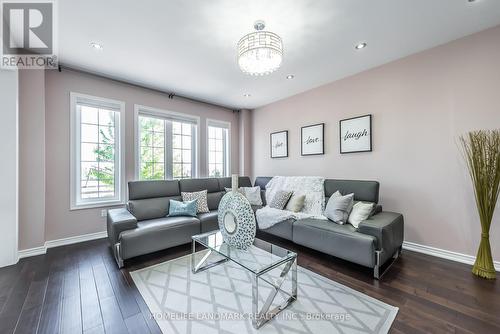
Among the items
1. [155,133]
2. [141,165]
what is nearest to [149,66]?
[155,133]

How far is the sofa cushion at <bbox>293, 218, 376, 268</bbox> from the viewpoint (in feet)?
7.00

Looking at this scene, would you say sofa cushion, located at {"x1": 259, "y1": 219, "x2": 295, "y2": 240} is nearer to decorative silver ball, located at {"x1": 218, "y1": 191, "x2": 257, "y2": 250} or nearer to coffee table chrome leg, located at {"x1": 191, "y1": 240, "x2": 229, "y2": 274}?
coffee table chrome leg, located at {"x1": 191, "y1": 240, "x2": 229, "y2": 274}

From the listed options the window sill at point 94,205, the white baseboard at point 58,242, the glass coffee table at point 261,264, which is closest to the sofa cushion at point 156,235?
the glass coffee table at point 261,264

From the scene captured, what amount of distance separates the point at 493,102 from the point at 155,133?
4794mm

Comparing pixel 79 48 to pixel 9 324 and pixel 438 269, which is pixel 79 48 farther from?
pixel 438 269

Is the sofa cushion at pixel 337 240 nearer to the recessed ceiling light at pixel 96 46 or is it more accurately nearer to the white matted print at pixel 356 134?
the white matted print at pixel 356 134

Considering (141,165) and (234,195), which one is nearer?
(234,195)

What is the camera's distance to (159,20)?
2076mm

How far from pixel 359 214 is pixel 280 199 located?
124 cm

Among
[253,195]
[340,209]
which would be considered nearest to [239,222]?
[340,209]

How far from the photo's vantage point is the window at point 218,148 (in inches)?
187

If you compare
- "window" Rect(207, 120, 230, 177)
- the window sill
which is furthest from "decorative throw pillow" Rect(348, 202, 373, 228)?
the window sill

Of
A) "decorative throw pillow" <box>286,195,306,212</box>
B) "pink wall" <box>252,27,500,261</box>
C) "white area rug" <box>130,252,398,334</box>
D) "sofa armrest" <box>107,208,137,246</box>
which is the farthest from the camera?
"decorative throw pillow" <box>286,195,306,212</box>

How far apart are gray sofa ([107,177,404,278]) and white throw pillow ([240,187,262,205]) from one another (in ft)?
0.87
